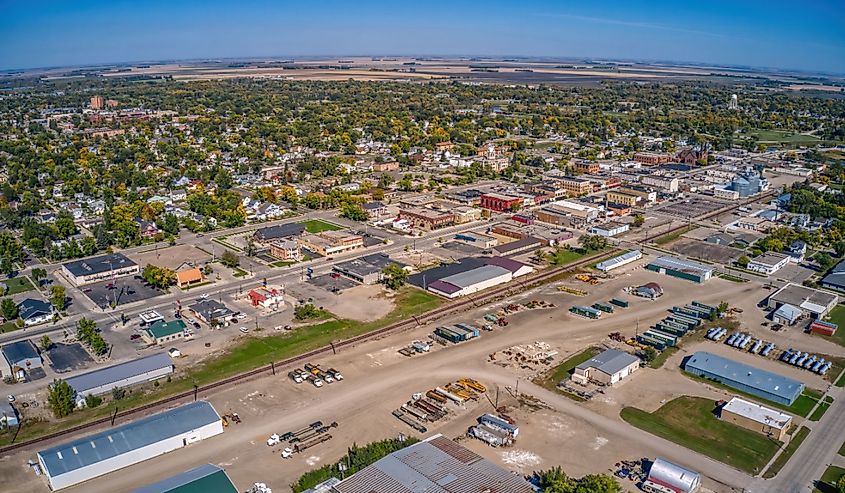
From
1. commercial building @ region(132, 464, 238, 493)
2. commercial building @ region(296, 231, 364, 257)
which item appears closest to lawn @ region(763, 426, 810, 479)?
commercial building @ region(132, 464, 238, 493)

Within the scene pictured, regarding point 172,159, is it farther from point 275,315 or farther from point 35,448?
point 35,448

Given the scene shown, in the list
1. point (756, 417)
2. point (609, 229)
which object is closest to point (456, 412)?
point (756, 417)

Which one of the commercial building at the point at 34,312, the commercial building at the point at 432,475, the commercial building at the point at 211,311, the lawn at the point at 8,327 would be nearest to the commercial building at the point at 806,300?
the commercial building at the point at 432,475

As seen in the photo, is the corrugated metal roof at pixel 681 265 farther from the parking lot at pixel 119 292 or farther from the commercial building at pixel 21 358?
the commercial building at pixel 21 358

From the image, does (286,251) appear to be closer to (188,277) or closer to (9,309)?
(188,277)

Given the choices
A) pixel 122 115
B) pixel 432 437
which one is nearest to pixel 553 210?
pixel 432 437
